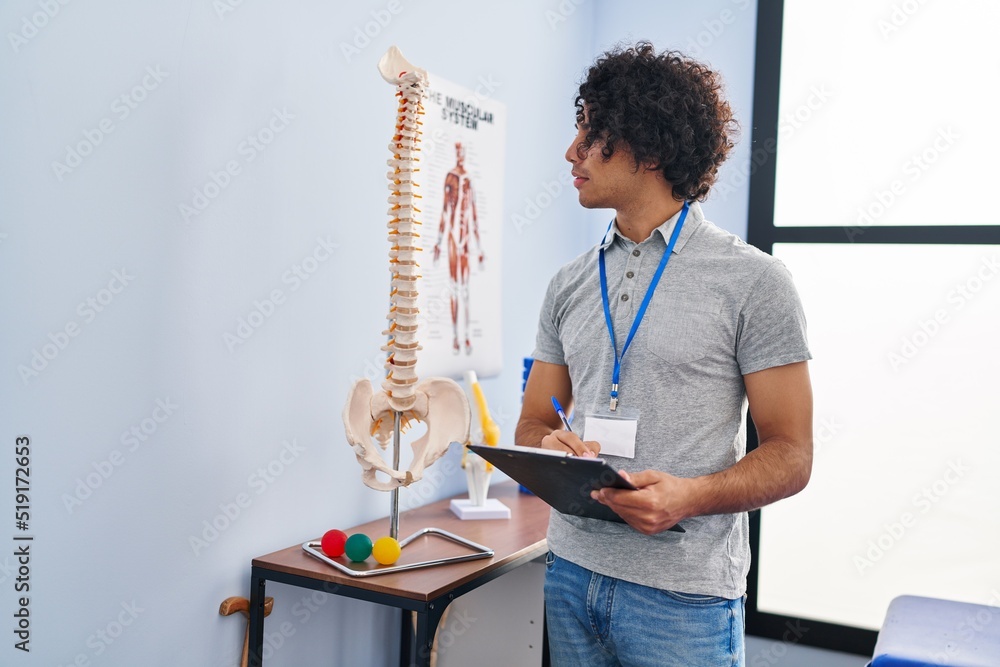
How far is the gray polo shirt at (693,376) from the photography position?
1.32 m

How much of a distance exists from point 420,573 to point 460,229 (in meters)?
1.18

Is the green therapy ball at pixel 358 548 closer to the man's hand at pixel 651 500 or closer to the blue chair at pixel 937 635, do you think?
the man's hand at pixel 651 500

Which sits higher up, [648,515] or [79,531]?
[648,515]

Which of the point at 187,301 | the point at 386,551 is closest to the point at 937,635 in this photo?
the point at 386,551

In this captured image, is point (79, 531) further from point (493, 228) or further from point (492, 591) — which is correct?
point (493, 228)

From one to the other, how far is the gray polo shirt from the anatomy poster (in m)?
1.05

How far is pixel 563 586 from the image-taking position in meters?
1.43

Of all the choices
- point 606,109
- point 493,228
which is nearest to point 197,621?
point 606,109

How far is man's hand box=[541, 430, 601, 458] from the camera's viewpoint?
53.2 inches

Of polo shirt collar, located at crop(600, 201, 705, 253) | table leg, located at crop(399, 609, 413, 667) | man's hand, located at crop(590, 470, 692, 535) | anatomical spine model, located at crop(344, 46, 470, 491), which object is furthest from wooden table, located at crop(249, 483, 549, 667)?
polo shirt collar, located at crop(600, 201, 705, 253)

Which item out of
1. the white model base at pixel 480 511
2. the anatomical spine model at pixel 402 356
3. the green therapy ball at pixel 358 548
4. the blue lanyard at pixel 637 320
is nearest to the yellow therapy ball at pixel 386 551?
the green therapy ball at pixel 358 548

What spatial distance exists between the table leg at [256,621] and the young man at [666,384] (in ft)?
2.25

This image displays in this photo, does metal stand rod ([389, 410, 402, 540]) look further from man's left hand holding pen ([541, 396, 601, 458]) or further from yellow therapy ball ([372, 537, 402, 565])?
man's left hand holding pen ([541, 396, 601, 458])

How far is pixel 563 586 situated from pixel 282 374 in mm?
857
